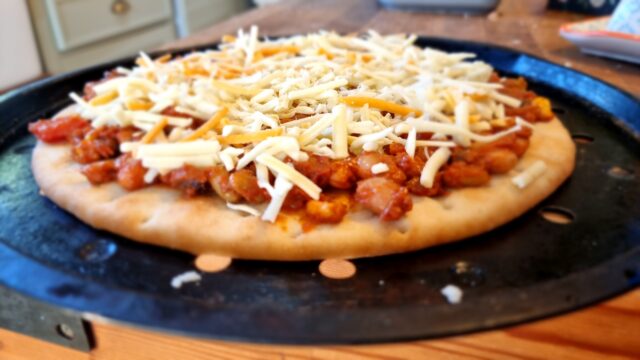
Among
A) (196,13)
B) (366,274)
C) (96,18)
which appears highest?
(366,274)

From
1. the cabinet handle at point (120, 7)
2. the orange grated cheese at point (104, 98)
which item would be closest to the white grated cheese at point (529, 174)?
the orange grated cheese at point (104, 98)

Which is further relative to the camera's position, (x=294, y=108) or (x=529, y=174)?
(x=294, y=108)

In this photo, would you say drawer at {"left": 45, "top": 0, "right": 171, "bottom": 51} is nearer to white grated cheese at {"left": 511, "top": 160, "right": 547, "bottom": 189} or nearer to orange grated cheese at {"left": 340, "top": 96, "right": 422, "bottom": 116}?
orange grated cheese at {"left": 340, "top": 96, "right": 422, "bottom": 116}

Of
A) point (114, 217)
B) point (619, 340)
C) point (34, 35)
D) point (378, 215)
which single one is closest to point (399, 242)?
point (378, 215)

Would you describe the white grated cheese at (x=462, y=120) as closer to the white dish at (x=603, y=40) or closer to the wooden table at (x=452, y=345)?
the wooden table at (x=452, y=345)

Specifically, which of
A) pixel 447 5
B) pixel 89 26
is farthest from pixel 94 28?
pixel 447 5

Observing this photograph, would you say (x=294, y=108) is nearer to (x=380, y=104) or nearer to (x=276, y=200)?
(x=380, y=104)
